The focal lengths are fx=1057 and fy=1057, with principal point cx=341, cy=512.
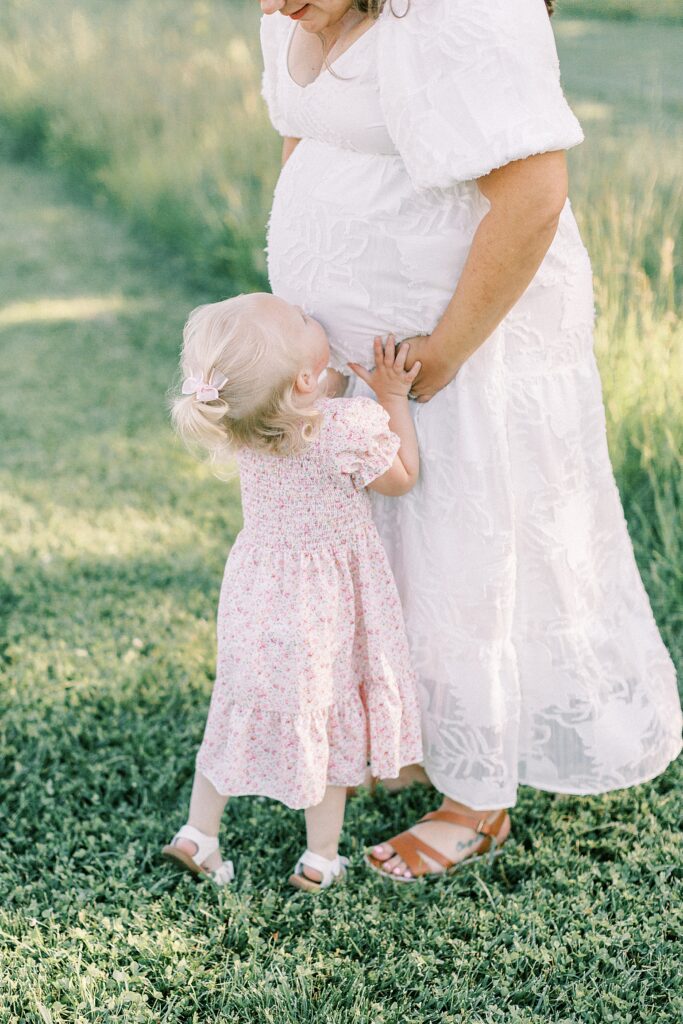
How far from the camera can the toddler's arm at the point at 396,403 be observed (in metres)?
2.05

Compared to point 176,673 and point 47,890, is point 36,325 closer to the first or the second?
point 176,673

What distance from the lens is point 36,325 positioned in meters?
6.05

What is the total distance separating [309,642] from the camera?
2.16 m

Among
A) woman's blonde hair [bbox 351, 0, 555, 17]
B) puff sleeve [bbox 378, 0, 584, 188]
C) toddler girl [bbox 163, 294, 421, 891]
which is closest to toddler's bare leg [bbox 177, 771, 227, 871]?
toddler girl [bbox 163, 294, 421, 891]

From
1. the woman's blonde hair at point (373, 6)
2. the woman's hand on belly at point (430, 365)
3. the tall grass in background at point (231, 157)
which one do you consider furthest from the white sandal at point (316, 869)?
the woman's blonde hair at point (373, 6)

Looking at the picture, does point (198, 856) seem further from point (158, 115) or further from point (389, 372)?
point (158, 115)

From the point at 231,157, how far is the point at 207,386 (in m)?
5.32

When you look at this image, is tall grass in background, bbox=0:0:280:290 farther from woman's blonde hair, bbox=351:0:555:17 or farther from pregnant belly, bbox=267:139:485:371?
woman's blonde hair, bbox=351:0:555:17

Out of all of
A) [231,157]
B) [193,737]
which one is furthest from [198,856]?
[231,157]

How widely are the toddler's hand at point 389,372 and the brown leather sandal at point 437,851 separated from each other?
1.04 meters

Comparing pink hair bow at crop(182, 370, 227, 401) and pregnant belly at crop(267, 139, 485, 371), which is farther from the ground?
pregnant belly at crop(267, 139, 485, 371)

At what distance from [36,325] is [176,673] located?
11.6 feet

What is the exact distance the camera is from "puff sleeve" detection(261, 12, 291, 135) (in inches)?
85.0

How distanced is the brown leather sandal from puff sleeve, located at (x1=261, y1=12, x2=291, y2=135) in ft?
5.25
